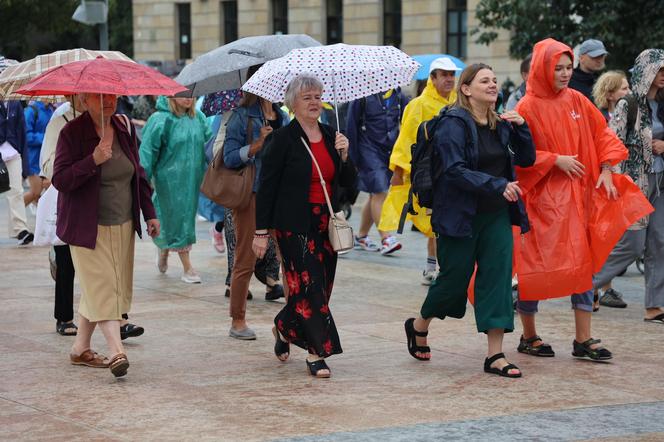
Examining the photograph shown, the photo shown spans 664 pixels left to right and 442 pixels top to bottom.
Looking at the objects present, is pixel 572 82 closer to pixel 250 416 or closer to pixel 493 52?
pixel 250 416

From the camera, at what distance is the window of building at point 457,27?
39.0 metres

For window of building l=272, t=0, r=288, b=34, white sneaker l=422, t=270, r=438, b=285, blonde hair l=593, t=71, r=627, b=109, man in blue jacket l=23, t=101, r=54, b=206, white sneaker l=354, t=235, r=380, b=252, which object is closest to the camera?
blonde hair l=593, t=71, r=627, b=109

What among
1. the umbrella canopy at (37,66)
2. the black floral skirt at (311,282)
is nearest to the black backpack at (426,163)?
the black floral skirt at (311,282)

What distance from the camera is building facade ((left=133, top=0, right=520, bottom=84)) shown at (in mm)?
38969

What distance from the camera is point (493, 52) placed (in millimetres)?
37594

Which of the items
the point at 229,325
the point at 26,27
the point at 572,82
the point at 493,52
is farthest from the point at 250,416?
the point at 26,27

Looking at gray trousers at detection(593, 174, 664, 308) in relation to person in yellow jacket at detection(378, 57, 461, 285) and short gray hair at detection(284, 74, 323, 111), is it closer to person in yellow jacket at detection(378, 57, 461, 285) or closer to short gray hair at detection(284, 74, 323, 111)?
person in yellow jacket at detection(378, 57, 461, 285)

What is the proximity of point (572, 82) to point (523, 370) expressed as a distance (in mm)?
3581

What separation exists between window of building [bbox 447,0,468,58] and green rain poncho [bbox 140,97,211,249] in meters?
28.0

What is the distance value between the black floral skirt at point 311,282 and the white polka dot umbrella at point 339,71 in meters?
0.85

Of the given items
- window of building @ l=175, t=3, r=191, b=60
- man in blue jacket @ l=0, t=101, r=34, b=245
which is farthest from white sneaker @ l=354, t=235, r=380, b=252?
window of building @ l=175, t=3, r=191, b=60

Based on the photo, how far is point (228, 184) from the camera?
8977 millimetres

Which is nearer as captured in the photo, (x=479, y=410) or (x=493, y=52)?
(x=479, y=410)

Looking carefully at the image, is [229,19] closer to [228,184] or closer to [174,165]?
[174,165]
